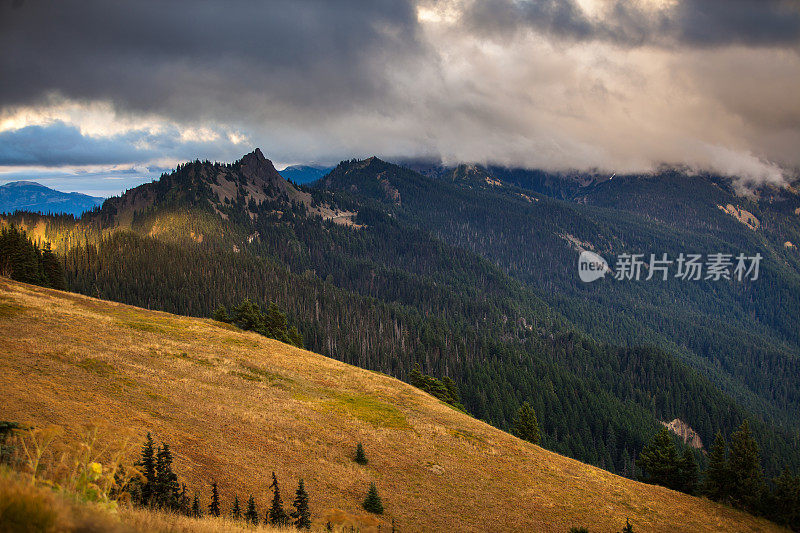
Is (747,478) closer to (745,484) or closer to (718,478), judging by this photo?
(745,484)

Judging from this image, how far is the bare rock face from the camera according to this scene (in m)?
171

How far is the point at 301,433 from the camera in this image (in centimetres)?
3164

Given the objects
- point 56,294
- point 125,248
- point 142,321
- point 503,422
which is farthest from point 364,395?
point 125,248

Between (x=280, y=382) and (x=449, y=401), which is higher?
(x=280, y=382)

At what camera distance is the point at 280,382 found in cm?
4394

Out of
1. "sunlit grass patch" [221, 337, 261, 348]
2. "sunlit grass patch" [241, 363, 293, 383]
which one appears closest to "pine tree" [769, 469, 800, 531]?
"sunlit grass patch" [241, 363, 293, 383]

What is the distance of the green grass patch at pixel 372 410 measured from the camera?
39.7m

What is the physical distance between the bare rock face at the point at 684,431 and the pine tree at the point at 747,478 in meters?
156

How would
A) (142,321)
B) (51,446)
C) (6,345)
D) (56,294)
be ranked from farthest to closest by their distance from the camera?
(56,294) < (142,321) < (6,345) < (51,446)

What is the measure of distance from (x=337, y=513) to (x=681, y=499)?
121 feet

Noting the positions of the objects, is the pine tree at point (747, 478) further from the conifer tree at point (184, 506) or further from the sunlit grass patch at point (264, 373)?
the conifer tree at point (184, 506)

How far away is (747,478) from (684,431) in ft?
550

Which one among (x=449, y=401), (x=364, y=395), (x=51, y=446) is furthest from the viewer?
(x=449, y=401)

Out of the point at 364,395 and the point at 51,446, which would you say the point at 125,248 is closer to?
the point at 364,395
